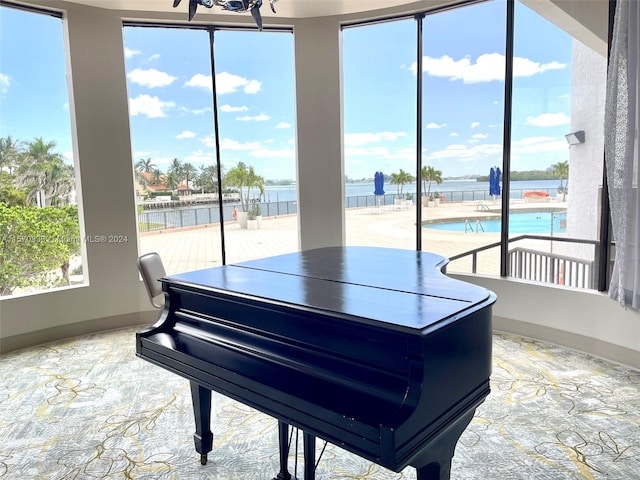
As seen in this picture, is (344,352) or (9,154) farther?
(9,154)

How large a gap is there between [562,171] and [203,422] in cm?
385

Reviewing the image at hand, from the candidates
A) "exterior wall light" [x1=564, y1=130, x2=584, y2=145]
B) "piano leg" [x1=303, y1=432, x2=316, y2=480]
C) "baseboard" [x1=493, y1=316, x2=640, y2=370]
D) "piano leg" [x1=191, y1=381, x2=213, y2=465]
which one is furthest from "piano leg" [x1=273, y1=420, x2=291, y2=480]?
"exterior wall light" [x1=564, y1=130, x2=584, y2=145]

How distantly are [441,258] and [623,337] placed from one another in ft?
6.07

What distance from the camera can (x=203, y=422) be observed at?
243 centimetres

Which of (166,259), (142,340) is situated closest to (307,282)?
(142,340)

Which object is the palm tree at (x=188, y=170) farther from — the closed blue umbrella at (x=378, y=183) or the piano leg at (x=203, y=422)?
the piano leg at (x=203, y=422)

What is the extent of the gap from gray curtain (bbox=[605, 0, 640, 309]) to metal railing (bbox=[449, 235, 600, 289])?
660 mm

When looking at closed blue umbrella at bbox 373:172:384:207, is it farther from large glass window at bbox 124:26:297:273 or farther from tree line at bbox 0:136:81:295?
tree line at bbox 0:136:81:295

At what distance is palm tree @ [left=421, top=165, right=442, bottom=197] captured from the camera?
16.1ft

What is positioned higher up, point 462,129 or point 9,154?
point 462,129

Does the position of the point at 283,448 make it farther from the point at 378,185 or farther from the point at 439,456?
the point at 378,185

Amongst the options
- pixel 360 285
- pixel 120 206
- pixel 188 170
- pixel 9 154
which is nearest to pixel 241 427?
pixel 360 285

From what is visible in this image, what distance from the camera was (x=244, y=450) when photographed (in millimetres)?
2592

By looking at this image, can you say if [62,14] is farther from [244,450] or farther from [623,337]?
[623,337]
